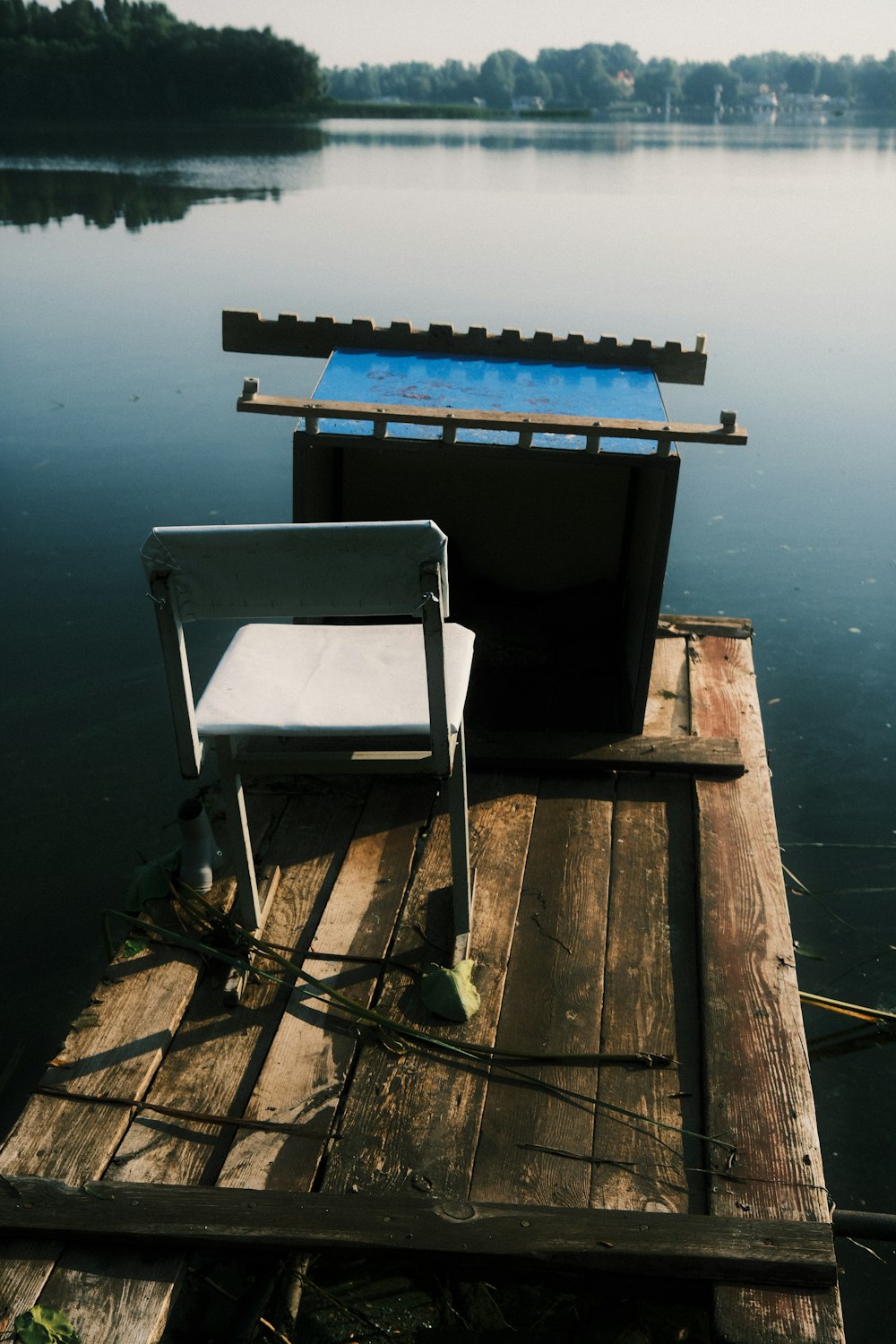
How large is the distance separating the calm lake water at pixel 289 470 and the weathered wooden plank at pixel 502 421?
1.89 metres

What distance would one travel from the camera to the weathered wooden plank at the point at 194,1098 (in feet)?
6.58

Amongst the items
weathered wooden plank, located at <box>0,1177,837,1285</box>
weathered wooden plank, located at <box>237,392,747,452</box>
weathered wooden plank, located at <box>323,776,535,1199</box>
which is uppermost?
weathered wooden plank, located at <box>237,392,747,452</box>

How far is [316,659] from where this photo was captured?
2643mm

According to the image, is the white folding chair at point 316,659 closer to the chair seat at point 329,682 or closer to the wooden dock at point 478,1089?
the chair seat at point 329,682

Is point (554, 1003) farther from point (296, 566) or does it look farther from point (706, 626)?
point (706, 626)

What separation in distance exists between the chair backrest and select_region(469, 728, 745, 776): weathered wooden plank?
1450 mm

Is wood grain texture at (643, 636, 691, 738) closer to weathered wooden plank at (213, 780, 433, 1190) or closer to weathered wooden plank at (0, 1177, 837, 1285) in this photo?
weathered wooden plank at (213, 780, 433, 1190)

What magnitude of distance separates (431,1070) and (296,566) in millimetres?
1163

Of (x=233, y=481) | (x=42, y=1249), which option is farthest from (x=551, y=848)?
(x=233, y=481)

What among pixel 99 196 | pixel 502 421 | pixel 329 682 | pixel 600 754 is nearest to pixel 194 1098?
pixel 329 682

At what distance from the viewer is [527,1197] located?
2209mm

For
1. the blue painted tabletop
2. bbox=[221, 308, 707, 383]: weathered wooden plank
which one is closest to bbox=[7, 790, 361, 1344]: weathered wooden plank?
the blue painted tabletop

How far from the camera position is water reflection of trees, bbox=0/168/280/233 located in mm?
20875

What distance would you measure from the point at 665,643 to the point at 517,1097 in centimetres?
260
